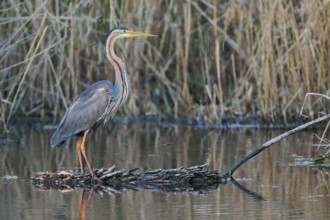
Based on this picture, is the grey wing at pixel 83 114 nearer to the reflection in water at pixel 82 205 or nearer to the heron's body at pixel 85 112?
the heron's body at pixel 85 112

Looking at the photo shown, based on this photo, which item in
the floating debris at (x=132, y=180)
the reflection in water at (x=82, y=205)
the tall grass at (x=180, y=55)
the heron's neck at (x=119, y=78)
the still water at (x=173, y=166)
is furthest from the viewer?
the tall grass at (x=180, y=55)

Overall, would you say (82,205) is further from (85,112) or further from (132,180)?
(85,112)

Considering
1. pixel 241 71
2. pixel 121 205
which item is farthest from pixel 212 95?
pixel 121 205

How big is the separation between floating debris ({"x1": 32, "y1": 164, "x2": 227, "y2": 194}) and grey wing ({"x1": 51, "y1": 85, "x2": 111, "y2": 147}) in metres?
0.75

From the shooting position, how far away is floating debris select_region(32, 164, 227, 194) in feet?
27.4

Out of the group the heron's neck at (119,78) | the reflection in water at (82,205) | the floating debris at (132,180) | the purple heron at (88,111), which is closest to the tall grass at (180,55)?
the heron's neck at (119,78)

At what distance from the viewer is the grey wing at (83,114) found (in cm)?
929

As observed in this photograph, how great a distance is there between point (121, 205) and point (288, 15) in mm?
4997

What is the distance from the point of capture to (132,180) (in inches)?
336

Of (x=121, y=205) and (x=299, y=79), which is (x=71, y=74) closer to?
(x=299, y=79)

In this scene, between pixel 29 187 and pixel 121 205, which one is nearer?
pixel 121 205

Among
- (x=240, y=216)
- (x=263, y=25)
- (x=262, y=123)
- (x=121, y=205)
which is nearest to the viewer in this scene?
(x=240, y=216)

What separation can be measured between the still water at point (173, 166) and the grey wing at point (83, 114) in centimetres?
46

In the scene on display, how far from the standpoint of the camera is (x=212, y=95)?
1351 cm
